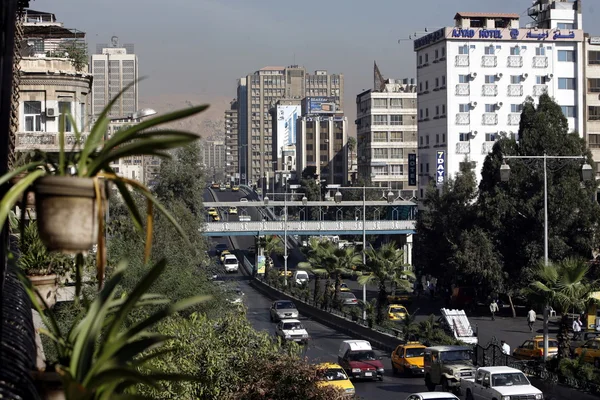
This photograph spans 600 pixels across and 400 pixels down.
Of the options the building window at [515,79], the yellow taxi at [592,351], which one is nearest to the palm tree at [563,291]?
the yellow taxi at [592,351]

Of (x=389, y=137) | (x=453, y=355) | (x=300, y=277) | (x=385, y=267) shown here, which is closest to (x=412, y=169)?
(x=300, y=277)

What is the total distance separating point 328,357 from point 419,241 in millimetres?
26811

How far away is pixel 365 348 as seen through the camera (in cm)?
3262

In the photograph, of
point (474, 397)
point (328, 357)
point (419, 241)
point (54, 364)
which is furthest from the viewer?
point (419, 241)

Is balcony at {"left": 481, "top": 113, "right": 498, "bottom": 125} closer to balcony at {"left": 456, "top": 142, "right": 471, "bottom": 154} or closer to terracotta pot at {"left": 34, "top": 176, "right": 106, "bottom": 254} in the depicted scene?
balcony at {"left": 456, "top": 142, "right": 471, "bottom": 154}

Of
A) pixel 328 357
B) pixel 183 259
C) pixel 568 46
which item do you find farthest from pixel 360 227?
pixel 183 259

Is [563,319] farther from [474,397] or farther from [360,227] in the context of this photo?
[360,227]

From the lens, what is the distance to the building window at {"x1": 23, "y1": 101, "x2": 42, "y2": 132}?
29.3 m

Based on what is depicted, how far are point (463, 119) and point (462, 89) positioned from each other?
2.60 metres

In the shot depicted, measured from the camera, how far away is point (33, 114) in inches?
1163

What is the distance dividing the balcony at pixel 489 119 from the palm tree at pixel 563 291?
56227mm

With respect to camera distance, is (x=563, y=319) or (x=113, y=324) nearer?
(x=113, y=324)

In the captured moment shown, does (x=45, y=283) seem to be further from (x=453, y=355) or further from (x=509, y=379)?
(x=453, y=355)

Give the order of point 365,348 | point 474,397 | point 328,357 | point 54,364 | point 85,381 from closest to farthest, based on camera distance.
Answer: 1. point 85,381
2. point 54,364
3. point 474,397
4. point 365,348
5. point 328,357
